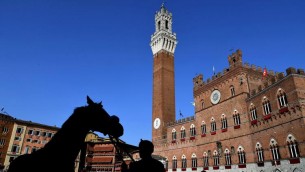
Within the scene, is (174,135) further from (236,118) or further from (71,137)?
(71,137)

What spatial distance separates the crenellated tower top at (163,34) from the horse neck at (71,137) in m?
45.9

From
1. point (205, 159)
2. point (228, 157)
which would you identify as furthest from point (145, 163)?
point (205, 159)

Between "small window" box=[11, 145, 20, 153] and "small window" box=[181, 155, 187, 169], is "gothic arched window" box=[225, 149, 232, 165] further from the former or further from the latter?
"small window" box=[11, 145, 20, 153]

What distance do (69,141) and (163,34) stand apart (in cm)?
4730

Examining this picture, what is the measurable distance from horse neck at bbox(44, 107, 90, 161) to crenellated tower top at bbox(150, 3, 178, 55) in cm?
4595

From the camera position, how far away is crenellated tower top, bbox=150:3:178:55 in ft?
161

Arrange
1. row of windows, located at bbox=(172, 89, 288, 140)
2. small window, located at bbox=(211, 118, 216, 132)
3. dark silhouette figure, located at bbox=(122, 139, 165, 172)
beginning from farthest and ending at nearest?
1. small window, located at bbox=(211, 118, 216, 132)
2. row of windows, located at bbox=(172, 89, 288, 140)
3. dark silhouette figure, located at bbox=(122, 139, 165, 172)

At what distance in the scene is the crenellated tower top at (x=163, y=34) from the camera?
49062mm

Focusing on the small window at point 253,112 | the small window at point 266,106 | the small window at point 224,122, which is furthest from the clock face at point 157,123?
the small window at point 266,106

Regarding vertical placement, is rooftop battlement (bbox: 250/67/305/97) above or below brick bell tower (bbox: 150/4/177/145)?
below

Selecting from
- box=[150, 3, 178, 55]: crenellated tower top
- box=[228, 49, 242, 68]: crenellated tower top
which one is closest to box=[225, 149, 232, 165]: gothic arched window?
box=[228, 49, 242, 68]: crenellated tower top

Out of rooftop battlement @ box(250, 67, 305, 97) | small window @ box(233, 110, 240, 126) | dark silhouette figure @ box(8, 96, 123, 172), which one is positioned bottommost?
dark silhouette figure @ box(8, 96, 123, 172)

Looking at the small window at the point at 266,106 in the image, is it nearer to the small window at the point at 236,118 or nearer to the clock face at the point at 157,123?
the small window at the point at 236,118

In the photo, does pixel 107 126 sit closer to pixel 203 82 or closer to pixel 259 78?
pixel 259 78
